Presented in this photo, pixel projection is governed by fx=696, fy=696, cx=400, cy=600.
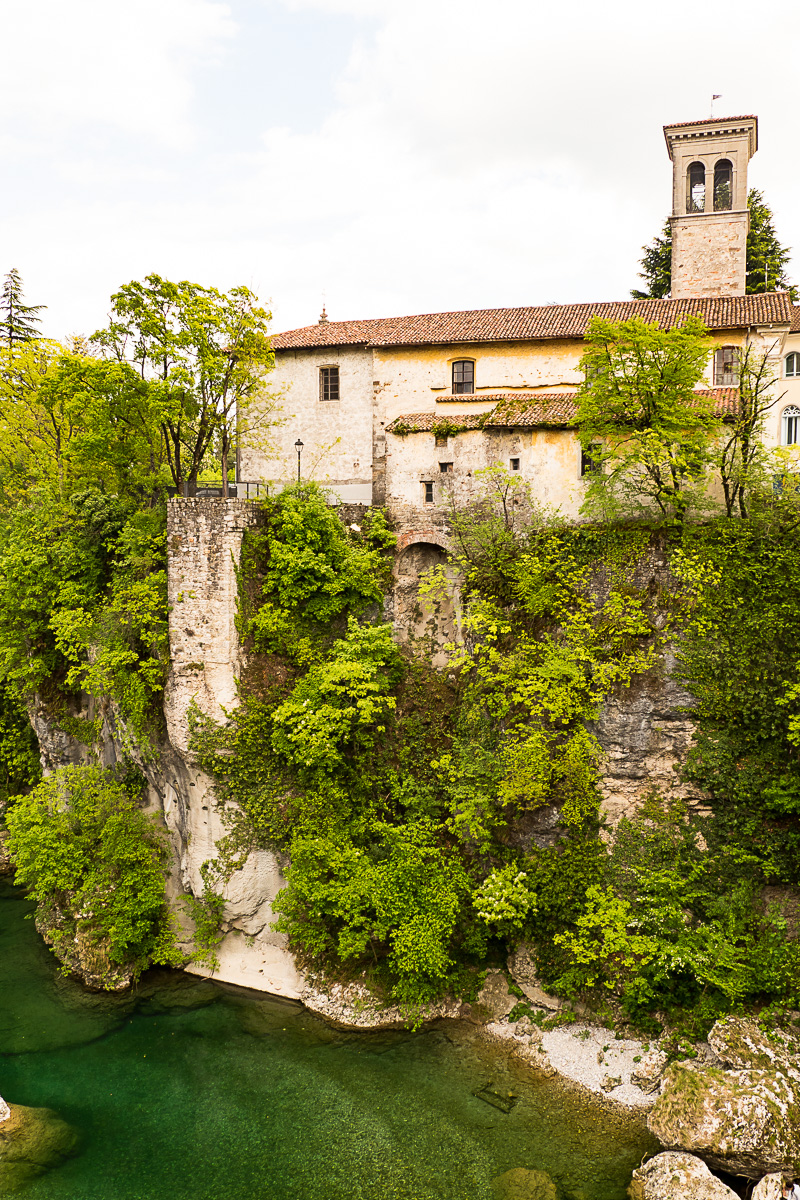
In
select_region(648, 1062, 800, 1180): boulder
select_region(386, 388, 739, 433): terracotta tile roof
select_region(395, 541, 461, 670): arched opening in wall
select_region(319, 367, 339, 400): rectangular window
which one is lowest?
select_region(648, 1062, 800, 1180): boulder

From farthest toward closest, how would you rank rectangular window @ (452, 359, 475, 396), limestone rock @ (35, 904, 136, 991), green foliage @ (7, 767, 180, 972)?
rectangular window @ (452, 359, 475, 396) < green foliage @ (7, 767, 180, 972) < limestone rock @ (35, 904, 136, 991)

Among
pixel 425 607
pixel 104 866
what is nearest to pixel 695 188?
pixel 425 607

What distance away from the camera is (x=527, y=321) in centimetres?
2289

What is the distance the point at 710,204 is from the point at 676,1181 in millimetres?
29001

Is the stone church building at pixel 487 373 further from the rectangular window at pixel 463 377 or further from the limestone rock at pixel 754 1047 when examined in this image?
the limestone rock at pixel 754 1047

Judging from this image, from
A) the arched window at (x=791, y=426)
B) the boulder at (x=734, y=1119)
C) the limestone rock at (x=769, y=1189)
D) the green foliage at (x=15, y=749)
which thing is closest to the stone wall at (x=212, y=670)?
the green foliage at (x=15, y=749)

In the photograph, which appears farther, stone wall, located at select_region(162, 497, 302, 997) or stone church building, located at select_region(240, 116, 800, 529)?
stone church building, located at select_region(240, 116, 800, 529)

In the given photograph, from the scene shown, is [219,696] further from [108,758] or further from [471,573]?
[471,573]

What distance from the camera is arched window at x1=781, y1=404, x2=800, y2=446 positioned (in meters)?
28.7

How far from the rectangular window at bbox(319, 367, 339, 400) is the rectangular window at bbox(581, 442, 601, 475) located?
353 inches

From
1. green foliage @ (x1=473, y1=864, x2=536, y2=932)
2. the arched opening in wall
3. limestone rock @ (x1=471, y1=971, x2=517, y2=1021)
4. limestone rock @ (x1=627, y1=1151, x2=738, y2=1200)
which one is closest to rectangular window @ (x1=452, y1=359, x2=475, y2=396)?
the arched opening in wall

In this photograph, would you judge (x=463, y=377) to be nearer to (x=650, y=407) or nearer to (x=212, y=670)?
(x=650, y=407)

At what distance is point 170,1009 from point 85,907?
341 centimetres

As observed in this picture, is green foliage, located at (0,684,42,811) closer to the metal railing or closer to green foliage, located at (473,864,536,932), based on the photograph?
the metal railing
